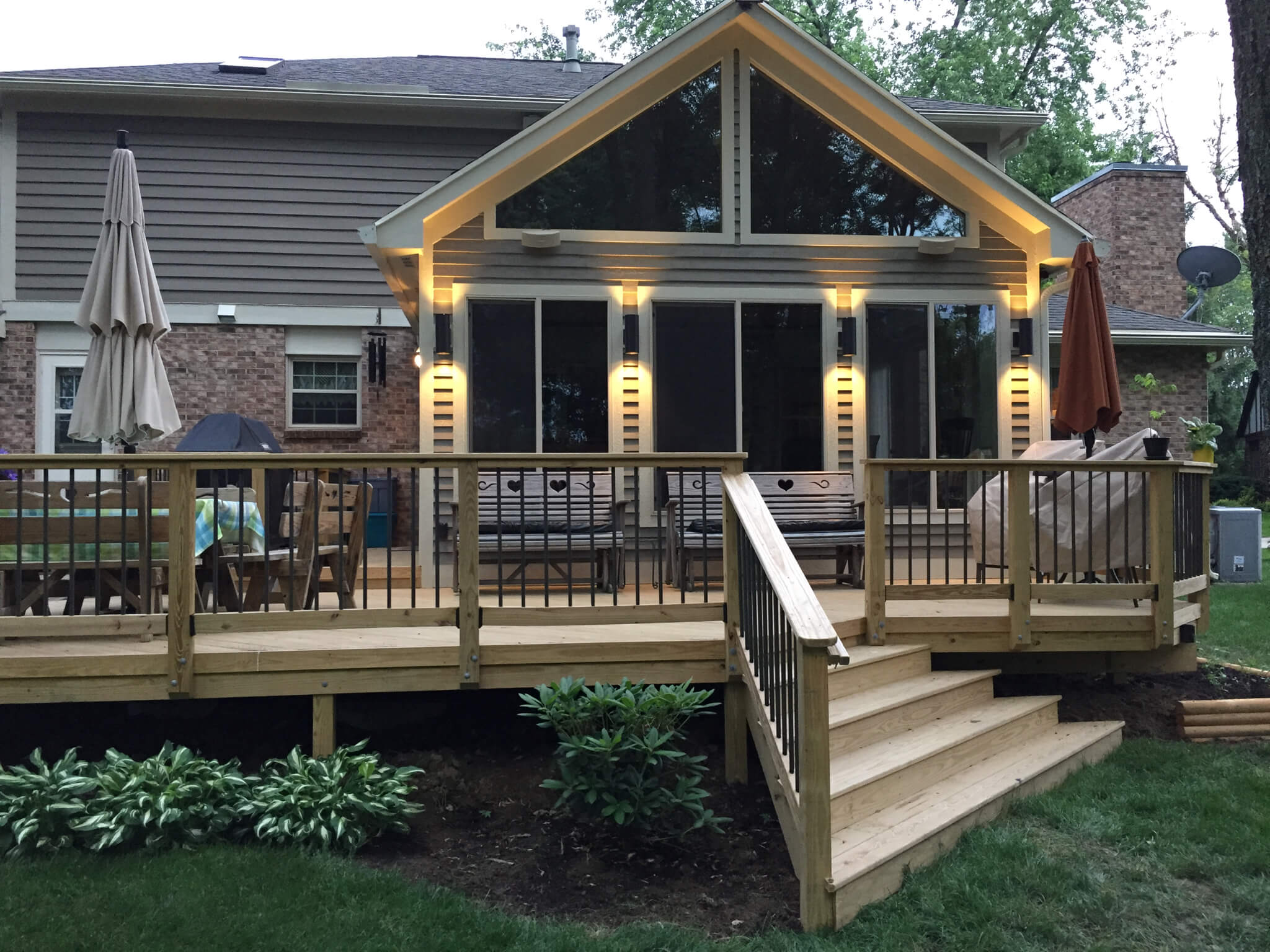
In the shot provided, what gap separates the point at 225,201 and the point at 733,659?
9018mm

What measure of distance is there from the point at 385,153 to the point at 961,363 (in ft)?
23.0

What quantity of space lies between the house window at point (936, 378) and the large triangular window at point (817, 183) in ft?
2.16

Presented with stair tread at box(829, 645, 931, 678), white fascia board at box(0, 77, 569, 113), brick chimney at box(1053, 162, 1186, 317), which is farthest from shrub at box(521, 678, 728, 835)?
brick chimney at box(1053, 162, 1186, 317)

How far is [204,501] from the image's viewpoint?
209 inches

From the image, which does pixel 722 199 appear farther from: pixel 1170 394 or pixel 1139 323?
pixel 1170 394

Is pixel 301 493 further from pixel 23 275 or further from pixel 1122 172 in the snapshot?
pixel 1122 172

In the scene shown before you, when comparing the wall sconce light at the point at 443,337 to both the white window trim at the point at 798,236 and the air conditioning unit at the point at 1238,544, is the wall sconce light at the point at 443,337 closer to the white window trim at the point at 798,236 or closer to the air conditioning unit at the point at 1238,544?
the white window trim at the point at 798,236

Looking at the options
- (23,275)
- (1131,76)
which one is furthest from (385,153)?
(1131,76)

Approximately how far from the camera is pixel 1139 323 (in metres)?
14.3

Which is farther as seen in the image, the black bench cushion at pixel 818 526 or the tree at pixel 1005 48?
the tree at pixel 1005 48

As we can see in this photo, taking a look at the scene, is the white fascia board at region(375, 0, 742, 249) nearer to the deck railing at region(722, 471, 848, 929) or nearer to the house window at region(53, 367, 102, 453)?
the deck railing at region(722, 471, 848, 929)

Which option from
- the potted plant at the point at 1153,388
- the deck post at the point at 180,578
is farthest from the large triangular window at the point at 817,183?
the potted plant at the point at 1153,388

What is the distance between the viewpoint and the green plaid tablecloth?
4734 mm

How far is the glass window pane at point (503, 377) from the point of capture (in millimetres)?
7648
